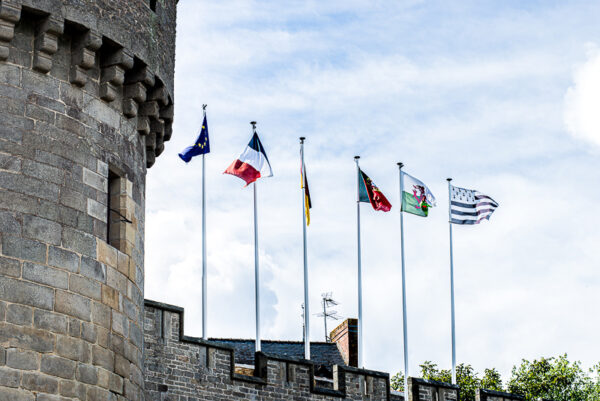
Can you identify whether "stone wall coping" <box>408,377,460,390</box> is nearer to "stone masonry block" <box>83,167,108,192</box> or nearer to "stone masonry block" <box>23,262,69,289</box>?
"stone masonry block" <box>83,167,108,192</box>

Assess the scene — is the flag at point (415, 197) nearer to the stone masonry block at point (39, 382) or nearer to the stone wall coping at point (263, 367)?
the stone wall coping at point (263, 367)

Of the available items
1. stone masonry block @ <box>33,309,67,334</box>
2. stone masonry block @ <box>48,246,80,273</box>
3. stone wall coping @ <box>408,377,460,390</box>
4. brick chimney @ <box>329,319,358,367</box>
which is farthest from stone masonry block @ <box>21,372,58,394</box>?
brick chimney @ <box>329,319,358,367</box>

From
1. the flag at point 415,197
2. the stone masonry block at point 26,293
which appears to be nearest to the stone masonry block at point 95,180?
the stone masonry block at point 26,293

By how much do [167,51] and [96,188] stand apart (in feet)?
10.9

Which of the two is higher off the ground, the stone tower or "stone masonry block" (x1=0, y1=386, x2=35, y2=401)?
the stone tower

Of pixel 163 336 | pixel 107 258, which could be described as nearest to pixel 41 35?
pixel 107 258

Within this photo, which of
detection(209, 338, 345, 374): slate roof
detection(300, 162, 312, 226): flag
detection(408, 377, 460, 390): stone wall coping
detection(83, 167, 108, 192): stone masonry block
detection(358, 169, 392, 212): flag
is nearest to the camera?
detection(83, 167, 108, 192): stone masonry block

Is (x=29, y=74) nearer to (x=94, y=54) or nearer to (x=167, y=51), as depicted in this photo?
(x=94, y=54)

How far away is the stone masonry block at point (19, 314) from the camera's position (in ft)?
42.1

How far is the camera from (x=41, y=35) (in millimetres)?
14328

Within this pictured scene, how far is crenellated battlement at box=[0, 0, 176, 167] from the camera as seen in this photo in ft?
46.7

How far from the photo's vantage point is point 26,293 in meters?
13.0

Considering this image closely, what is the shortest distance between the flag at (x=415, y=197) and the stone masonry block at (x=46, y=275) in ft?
50.9

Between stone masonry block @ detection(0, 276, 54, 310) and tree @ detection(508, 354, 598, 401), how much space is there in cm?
3606
